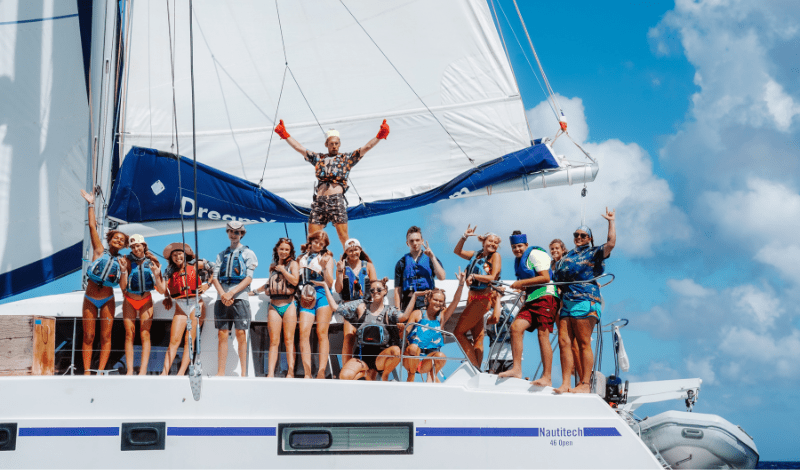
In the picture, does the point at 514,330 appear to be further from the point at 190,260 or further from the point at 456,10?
the point at 456,10

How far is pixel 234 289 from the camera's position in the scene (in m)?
7.41

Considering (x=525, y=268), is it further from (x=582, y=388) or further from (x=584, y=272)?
(x=582, y=388)

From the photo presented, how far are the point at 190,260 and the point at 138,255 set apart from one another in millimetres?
486

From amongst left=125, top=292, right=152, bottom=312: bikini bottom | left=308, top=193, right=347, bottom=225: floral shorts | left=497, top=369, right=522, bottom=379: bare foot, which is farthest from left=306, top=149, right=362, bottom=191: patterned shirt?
left=497, top=369, right=522, bottom=379: bare foot

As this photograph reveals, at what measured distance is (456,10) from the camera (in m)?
10.2

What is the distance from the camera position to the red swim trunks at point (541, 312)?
7.11 m

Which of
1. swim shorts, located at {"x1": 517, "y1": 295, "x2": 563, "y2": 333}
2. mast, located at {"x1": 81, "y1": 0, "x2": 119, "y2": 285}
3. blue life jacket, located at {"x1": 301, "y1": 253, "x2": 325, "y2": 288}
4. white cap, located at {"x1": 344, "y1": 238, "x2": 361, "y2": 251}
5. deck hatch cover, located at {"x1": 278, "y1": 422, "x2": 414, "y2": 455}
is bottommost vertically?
deck hatch cover, located at {"x1": 278, "y1": 422, "x2": 414, "y2": 455}

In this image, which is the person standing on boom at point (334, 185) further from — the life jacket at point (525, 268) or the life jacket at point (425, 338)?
the life jacket at point (525, 268)

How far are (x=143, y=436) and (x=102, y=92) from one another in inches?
178

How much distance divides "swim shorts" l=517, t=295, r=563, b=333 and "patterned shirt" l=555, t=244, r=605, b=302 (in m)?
0.13

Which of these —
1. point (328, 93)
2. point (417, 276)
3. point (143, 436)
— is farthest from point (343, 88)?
point (143, 436)

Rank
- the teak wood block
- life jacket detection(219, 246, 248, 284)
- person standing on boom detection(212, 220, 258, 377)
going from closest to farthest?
the teak wood block
person standing on boom detection(212, 220, 258, 377)
life jacket detection(219, 246, 248, 284)

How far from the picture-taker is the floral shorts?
355 inches

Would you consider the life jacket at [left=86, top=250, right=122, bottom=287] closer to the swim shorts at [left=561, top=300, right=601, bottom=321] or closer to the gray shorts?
the gray shorts
